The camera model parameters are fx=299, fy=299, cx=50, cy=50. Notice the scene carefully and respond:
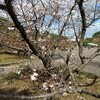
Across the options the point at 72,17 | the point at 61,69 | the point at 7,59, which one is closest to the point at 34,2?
the point at 72,17

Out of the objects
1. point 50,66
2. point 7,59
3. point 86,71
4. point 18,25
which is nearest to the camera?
point 18,25

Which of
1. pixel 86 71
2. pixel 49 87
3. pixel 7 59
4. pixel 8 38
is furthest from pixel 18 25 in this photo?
pixel 7 59

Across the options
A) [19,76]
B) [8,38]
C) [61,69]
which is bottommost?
[19,76]

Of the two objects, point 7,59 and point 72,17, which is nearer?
point 72,17

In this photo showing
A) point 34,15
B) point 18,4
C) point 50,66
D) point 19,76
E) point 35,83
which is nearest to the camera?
point 50,66

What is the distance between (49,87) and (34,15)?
1.69m

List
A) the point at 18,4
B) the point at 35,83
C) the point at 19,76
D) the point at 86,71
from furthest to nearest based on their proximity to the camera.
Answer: the point at 86,71 → the point at 19,76 → the point at 35,83 → the point at 18,4

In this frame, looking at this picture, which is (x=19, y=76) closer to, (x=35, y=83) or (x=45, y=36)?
(x=35, y=83)

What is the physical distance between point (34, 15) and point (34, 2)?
460 millimetres

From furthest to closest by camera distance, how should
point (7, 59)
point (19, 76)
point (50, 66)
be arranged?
1. point (7, 59)
2. point (19, 76)
3. point (50, 66)

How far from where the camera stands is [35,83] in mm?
8352

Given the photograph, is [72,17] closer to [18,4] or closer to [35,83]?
[18,4]

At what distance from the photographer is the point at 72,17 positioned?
7223mm

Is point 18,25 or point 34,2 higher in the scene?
point 34,2
